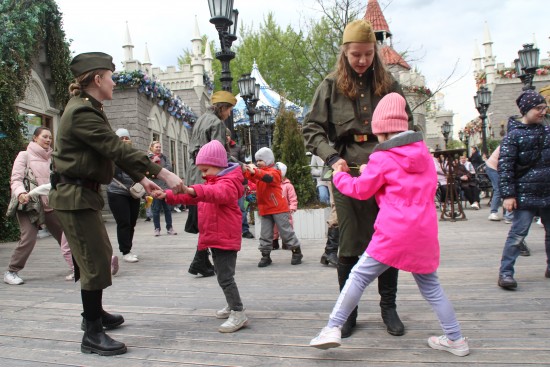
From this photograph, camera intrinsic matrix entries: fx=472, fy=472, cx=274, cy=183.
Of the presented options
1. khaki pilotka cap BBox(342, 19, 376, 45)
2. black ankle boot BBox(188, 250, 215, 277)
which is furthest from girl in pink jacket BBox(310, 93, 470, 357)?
black ankle boot BBox(188, 250, 215, 277)

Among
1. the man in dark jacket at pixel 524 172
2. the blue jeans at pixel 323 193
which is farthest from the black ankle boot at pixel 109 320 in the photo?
the blue jeans at pixel 323 193

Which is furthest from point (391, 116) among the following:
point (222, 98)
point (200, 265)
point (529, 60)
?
point (529, 60)

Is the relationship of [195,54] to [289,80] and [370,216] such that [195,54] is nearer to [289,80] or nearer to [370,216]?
[289,80]

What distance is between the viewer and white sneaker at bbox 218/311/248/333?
337cm

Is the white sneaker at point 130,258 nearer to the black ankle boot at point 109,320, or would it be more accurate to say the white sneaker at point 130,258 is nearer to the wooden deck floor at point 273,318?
the wooden deck floor at point 273,318

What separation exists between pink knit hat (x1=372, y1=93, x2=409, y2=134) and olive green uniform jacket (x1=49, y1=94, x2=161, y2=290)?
144 centimetres

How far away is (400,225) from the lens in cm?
274

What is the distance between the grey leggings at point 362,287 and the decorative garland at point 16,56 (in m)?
8.64

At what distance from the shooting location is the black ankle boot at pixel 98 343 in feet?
9.95

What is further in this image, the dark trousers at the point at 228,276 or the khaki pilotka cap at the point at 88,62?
the dark trousers at the point at 228,276

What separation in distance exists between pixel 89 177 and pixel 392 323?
7.33ft

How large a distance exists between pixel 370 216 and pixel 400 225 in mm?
502

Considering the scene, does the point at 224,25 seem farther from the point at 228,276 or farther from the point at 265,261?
the point at 228,276

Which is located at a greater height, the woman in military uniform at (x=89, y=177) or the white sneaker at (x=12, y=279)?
the woman in military uniform at (x=89, y=177)
